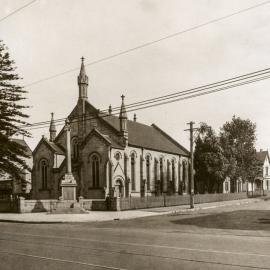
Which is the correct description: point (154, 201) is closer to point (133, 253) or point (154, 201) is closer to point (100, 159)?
point (100, 159)

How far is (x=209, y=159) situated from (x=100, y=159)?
61.9 ft

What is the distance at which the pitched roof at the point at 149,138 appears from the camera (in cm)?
5172

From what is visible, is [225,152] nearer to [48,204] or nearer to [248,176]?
[248,176]

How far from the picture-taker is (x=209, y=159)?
2282 inches

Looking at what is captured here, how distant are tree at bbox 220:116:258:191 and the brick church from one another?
15577 mm

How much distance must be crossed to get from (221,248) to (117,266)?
4.05m

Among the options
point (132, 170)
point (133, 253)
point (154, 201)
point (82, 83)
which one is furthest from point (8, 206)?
point (133, 253)

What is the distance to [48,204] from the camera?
36.0m

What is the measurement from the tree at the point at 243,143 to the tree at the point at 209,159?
8.65 meters

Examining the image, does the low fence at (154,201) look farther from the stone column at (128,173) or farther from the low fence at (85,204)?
the stone column at (128,173)

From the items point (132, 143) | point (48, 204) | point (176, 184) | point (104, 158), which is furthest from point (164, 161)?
point (48, 204)

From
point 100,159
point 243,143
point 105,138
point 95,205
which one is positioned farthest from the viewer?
point 243,143

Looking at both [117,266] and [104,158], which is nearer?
[117,266]

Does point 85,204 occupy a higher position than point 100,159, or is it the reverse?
point 100,159
